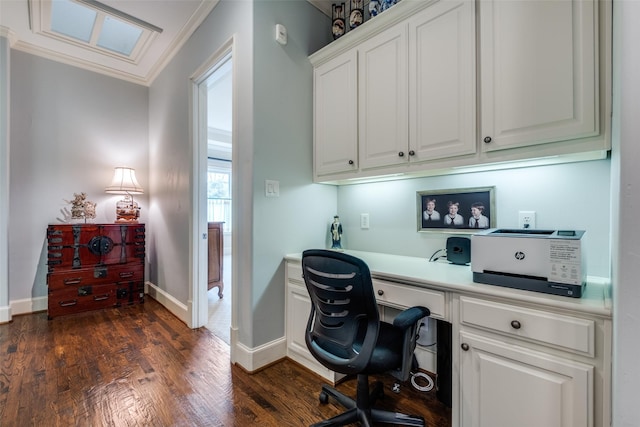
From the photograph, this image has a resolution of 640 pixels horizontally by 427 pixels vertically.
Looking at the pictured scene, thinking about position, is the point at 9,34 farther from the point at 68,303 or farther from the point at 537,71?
the point at 537,71

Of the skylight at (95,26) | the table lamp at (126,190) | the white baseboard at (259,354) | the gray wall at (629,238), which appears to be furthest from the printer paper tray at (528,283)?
the table lamp at (126,190)

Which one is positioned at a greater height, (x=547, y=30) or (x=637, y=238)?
(x=547, y=30)

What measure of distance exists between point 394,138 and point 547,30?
810 millimetres

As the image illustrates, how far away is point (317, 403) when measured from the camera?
1.57 m

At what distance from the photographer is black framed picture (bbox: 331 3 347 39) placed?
87.4 inches

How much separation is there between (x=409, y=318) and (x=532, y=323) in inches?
17.6

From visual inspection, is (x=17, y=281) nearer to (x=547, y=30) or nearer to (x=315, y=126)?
(x=315, y=126)

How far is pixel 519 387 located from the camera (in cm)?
108

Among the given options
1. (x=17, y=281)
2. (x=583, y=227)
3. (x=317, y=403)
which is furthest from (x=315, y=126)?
(x=17, y=281)

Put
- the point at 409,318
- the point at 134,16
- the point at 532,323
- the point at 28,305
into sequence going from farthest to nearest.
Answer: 1. the point at 28,305
2. the point at 134,16
3. the point at 409,318
4. the point at 532,323

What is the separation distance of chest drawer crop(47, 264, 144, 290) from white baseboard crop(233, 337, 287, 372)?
202 cm

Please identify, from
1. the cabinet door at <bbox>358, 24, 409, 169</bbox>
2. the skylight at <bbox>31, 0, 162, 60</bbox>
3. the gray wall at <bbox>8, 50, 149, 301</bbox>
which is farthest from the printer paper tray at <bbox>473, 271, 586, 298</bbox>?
the gray wall at <bbox>8, 50, 149, 301</bbox>

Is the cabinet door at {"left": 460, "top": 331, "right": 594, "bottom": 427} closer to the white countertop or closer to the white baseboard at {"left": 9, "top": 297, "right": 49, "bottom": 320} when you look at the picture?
the white countertop

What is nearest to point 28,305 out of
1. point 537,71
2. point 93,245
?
point 93,245
